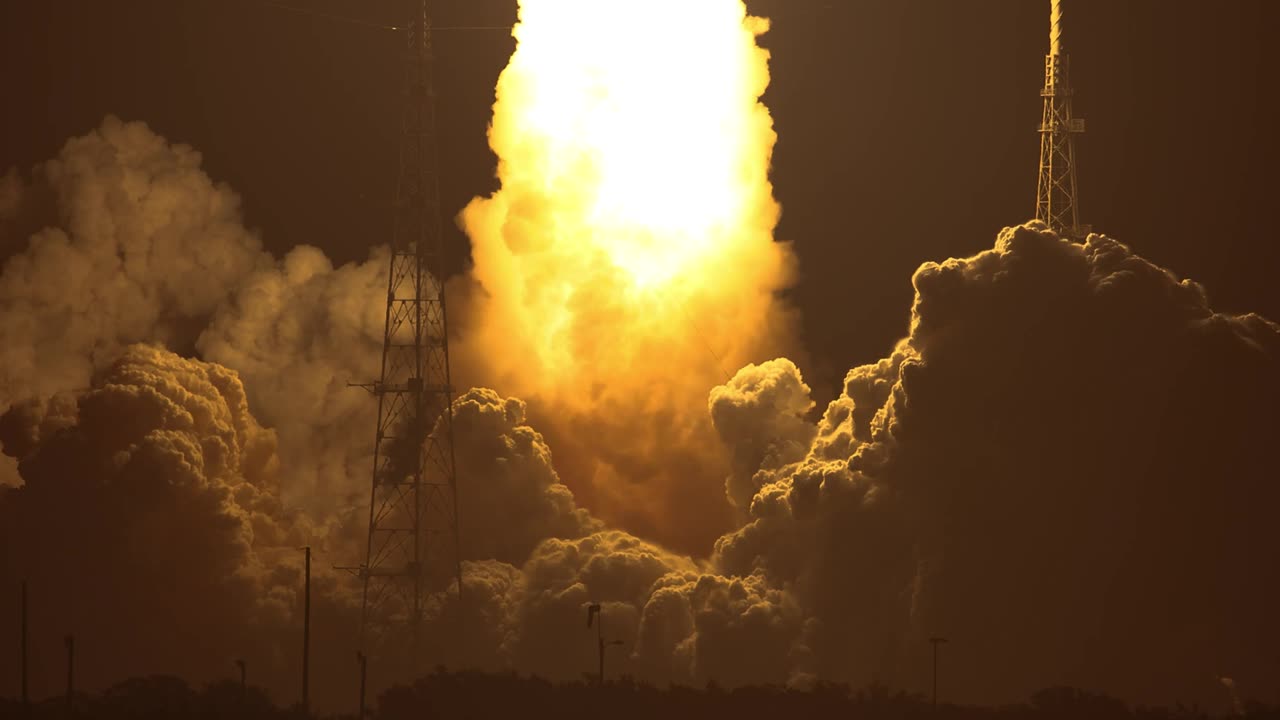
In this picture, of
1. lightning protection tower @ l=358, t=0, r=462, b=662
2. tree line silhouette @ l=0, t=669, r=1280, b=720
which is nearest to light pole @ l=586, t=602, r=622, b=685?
→ tree line silhouette @ l=0, t=669, r=1280, b=720

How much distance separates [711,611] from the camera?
11944 cm

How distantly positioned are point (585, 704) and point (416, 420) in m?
19.5

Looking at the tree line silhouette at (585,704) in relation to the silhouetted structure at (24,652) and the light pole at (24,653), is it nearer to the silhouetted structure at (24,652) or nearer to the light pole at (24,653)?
the light pole at (24,653)

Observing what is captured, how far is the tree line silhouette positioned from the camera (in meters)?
106

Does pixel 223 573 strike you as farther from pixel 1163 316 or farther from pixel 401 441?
pixel 1163 316

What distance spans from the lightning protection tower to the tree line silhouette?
10.9 m

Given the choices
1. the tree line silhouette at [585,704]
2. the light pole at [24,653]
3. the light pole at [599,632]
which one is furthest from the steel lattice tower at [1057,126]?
the light pole at [24,653]

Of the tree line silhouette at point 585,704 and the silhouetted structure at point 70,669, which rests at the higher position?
the silhouetted structure at point 70,669

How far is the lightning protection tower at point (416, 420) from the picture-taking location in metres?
121

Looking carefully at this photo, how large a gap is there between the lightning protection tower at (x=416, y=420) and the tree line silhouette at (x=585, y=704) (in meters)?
Answer: 10.9

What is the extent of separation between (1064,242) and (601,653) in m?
19.6

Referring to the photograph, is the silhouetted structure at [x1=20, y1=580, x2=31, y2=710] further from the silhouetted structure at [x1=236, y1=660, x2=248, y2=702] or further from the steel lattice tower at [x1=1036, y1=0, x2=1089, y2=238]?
the steel lattice tower at [x1=1036, y1=0, x2=1089, y2=238]

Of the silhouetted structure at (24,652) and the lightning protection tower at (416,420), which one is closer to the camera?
the silhouetted structure at (24,652)

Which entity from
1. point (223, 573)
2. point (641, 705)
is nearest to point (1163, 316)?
point (641, 705)
